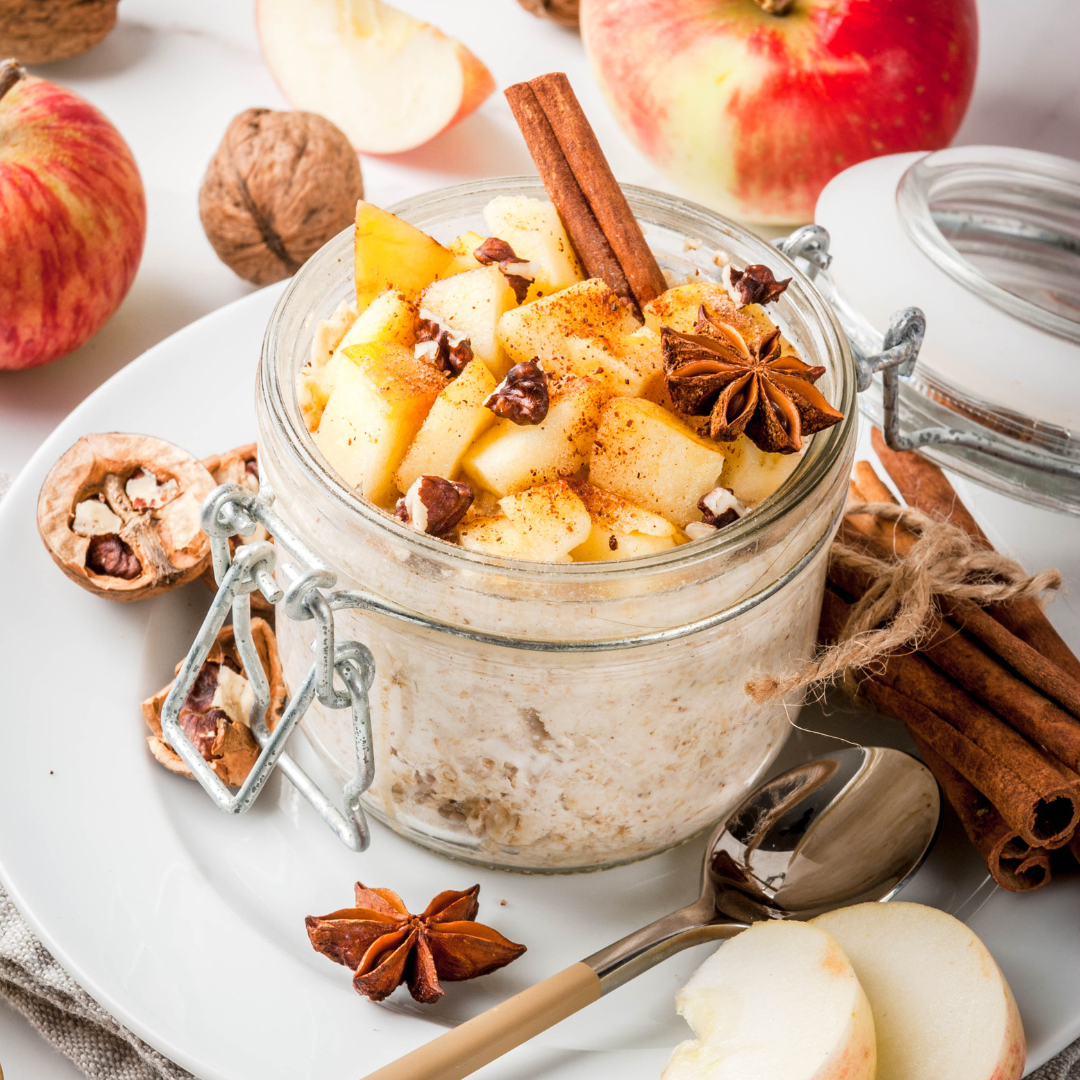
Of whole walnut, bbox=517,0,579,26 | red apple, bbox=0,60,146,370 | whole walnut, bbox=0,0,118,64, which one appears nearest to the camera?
red apple, bbox=0,60,146,370

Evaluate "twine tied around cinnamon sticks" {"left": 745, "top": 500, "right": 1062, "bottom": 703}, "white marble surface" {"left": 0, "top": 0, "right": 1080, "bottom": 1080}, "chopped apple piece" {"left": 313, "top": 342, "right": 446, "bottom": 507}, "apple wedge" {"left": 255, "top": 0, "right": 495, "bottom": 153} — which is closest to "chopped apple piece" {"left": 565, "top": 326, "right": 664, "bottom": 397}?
"chopped apple piece" {"left": 313, "top": 342, "right": 446, "bottom": 507}

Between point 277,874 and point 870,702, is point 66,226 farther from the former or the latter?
point 870,702

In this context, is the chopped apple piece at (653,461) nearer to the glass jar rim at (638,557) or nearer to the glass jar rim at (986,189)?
the glass jar rim at (638,557)

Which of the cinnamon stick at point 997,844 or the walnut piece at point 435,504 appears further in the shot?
the cinnamon stick at point 997,844

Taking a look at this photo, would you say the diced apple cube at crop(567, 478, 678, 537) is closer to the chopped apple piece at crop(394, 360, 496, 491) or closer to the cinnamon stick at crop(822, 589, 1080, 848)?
the chopped apple piece at crop(394, 360, 496, 491)

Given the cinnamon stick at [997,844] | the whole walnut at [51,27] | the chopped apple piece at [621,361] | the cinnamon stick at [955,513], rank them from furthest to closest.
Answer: the whole walnut at [51,27] < the cinnamon stick at [955,513] < the cinnamon stick at [997,844] < the chopped apple piece at [621,361]

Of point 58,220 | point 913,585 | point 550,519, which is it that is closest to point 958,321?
point 913,585

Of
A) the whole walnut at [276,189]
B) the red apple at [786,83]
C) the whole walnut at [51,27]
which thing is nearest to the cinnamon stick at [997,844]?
the red apple at [786,83]
